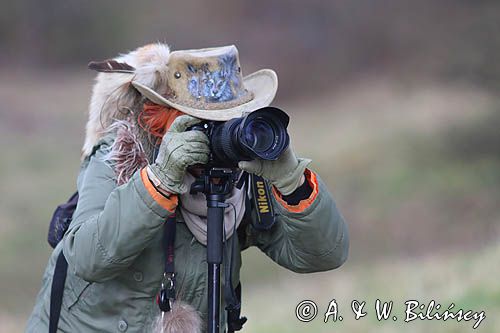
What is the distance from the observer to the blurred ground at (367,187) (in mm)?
4875

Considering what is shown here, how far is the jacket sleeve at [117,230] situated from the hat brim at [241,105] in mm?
252

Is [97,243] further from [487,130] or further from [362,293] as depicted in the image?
[487,130]

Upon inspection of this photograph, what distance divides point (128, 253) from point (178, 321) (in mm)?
242

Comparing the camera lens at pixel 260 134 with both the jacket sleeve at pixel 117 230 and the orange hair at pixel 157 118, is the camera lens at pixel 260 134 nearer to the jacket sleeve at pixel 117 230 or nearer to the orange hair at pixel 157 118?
the jacket sleeve at pixel 117 230

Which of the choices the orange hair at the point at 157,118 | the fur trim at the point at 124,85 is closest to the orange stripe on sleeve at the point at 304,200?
the orange hair at the point at 157,118

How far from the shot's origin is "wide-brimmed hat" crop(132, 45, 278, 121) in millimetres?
2445

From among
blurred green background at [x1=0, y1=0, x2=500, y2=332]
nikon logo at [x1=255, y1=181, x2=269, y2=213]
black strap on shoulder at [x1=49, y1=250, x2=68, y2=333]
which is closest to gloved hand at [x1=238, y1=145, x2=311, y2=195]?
nikon logo at [x1=255, y1=181, x2=269, y2=213]

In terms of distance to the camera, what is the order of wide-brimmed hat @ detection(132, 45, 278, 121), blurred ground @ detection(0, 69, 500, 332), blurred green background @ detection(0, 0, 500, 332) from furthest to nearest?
blurred green background @ detection(0, 0, 500, 332) → blurred ground @ detection(0, 69, 500, 332) → wide-brimmed hat @ detection(132, 45, 278, 121)

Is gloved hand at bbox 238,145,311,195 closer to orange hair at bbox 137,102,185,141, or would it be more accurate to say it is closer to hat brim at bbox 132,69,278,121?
hat brim at bbox 132,69,278,121

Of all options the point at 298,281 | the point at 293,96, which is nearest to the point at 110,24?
the point at 293,96

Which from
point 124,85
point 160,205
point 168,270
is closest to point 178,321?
point 168,270

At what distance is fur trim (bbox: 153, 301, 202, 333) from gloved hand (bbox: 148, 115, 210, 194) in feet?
1.13

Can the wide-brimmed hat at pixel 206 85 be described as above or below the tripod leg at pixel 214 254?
above

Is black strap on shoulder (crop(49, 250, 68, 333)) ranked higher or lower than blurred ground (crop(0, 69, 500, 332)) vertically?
higher
